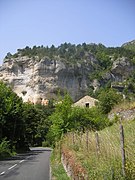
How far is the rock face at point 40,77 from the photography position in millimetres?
140125

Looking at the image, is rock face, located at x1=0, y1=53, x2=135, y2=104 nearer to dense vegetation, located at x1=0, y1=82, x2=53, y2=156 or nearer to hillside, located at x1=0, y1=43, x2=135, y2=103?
hillside, located at x1=0, y1=43, x2=135, y2=103

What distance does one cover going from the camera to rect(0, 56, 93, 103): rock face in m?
140

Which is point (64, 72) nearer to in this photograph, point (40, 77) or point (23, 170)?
point (40, 77)

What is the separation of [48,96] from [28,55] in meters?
24.7

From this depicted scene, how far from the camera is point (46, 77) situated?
143000 millimetres

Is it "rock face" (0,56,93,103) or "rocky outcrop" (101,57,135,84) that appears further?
"rocky outcrop" (101,57,135,84)

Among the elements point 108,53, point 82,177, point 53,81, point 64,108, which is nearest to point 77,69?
point 53,81

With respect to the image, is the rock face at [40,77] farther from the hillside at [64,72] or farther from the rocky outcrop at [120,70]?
the rocky outcrop at [120,70]

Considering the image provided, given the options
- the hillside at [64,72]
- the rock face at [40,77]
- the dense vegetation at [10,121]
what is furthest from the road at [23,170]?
the rock face at [40,77]

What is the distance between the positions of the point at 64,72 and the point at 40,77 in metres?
11.0

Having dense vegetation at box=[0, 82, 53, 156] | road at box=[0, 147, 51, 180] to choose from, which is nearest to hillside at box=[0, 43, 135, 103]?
dense vegetation at box=[0, 82, 53, 156]

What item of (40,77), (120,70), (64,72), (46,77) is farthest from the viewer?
(120,70)

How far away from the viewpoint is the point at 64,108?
106 feet

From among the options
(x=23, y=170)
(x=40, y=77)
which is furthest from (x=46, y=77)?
(x=23, y=170)
